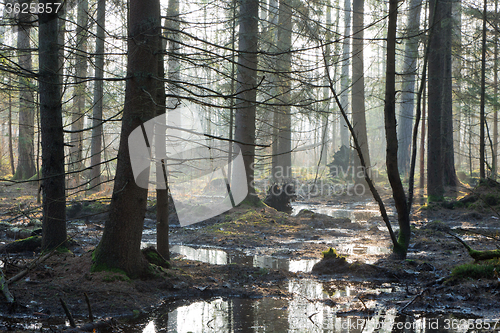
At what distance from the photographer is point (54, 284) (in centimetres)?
457

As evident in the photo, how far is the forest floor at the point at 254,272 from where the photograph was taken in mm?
4266

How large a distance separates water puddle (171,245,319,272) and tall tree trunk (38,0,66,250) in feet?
8.58

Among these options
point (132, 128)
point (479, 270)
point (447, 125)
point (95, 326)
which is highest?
A: point (447, 125)

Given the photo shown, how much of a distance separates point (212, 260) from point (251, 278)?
1.72 meters

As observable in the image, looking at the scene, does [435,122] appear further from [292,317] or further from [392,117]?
[292,317]

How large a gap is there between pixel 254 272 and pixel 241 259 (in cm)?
135

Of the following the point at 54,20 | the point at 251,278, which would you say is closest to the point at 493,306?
the point at 251,278

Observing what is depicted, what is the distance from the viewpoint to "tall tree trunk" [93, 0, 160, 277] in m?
4.56

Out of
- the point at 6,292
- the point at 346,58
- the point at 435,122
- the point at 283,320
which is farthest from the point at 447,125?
the point at 6,292

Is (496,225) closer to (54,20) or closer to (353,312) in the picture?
(353,312)

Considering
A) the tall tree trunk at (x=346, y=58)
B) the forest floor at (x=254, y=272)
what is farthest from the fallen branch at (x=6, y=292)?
the tall tree trunk at (x=346, y=58)

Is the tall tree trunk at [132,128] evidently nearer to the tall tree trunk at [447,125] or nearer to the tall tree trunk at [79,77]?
the tall tree trunk at [79,77]

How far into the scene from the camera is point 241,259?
289 inches

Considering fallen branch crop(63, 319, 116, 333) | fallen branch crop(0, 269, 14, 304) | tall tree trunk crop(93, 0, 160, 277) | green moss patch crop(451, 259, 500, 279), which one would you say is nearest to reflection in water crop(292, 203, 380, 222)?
Answer: green moss patch crop(451, 259, 500, 279)
